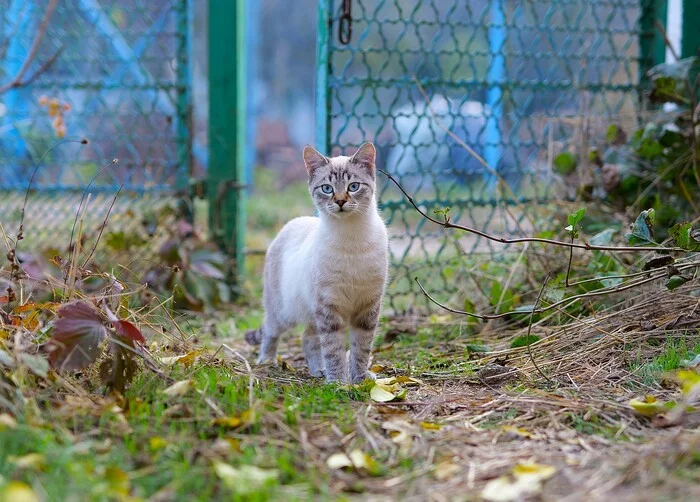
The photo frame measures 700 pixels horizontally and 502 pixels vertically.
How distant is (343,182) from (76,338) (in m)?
1.43

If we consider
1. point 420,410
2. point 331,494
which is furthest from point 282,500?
point 420,410

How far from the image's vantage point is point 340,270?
3311 millimetres

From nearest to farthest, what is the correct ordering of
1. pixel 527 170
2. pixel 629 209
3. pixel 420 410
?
1. pixel 420 410
2. pixel 629 209
3. pixel 527 170

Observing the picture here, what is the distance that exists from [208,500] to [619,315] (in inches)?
87.6

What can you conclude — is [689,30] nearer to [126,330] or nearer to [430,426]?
[430,426]

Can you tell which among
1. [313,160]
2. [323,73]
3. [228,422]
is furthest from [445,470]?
[323,73]

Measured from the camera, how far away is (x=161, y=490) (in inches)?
72.7

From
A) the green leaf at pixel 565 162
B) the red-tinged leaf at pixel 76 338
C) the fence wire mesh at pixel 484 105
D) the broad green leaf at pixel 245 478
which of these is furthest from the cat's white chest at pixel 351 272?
the green leaf at pixel 565 162

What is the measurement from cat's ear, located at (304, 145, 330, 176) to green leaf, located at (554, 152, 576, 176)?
Answer: 1710 mm

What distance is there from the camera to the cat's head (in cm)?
334

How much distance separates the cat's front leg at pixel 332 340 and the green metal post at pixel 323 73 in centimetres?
133

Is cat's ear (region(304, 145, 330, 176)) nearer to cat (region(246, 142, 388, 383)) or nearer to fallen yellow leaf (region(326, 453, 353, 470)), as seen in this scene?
cat (region(246, 142, 388, 383))

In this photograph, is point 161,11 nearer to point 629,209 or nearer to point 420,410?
point 629,209

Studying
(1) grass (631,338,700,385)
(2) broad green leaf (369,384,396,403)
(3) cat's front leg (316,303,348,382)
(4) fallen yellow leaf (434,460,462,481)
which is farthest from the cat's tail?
(4) fallen yellow leaf (434,460,462,481)
